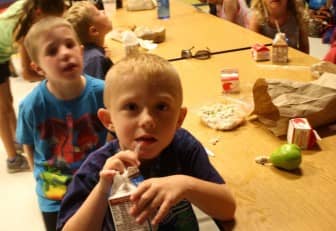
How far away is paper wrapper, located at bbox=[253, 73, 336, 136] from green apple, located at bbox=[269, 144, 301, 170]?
153 mm

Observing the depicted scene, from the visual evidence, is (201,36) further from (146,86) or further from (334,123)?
(146,86)

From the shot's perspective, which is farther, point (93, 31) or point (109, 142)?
point (93, 31)

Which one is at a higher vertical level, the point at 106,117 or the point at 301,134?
the point at 106,117

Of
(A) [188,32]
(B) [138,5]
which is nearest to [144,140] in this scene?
(A) [188,32]

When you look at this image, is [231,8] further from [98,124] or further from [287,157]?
[287,157]

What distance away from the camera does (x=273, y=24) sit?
8.78 ft

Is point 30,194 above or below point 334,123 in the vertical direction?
below

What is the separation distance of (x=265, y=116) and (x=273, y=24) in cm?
140

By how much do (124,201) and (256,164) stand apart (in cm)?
57

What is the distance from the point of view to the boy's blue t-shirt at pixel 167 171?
3.26 ft

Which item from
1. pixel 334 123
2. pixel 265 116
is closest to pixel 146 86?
pixel 265 116

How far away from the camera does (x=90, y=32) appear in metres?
2.18

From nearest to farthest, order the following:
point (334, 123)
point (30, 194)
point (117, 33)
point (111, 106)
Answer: point (111, 106)
point (334, 123)
point (30, 194)
point (117, 33)

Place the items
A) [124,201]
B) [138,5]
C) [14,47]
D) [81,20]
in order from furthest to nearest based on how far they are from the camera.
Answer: [138,5] → [14,47] → [81,20] → [124,201]
